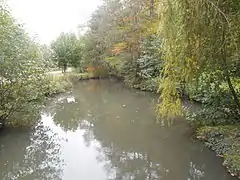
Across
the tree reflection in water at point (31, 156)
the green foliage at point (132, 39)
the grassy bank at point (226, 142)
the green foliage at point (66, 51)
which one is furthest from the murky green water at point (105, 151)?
the green foliage at point (66, 51)

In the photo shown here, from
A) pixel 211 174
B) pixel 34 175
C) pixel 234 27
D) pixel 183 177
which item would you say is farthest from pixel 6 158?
pixel 234 27

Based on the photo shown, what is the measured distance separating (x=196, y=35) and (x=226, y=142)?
3.68 meters

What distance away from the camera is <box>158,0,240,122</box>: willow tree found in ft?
17.5

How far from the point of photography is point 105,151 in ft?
30.0

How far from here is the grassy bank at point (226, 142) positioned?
7166 millimetres

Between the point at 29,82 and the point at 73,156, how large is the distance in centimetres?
325

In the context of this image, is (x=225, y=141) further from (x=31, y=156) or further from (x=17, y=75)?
(x=17, y=75)

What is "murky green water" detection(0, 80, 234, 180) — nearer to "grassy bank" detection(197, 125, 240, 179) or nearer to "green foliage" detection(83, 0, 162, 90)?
"grassy bank" detection(197, 125, 240, 179)

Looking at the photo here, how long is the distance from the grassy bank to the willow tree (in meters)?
2.16

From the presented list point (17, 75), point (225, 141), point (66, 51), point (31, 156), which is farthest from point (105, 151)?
point (66, 51)

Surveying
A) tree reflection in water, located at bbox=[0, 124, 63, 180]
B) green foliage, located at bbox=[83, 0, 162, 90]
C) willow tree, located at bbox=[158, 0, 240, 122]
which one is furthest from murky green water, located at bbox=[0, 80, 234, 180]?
green foliage, located at bbox=[83, 0, 162, 90]

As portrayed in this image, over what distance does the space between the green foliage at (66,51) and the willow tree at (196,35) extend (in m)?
21.8

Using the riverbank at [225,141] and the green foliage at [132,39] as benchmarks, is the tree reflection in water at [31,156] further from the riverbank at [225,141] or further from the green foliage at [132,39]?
the green foliage at [132,39]

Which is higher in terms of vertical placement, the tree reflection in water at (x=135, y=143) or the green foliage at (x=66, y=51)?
the green foliage at (x=66, y=51)
